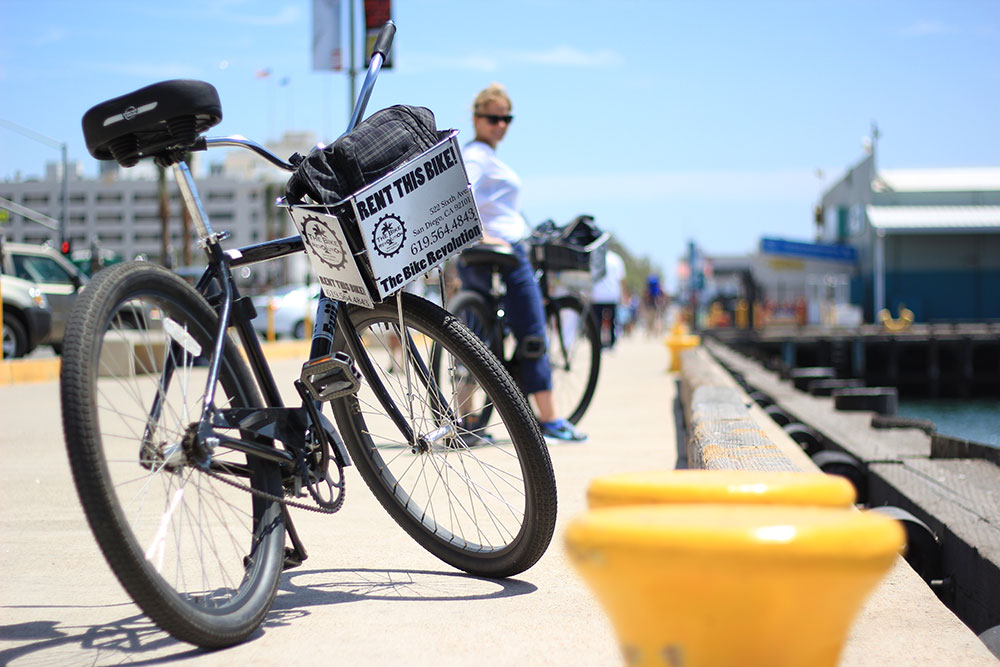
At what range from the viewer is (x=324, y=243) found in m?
2.71

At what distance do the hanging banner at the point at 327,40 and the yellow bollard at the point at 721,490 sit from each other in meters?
13.1

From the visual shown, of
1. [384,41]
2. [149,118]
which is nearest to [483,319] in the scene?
[384,41]

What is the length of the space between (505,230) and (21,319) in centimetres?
1002

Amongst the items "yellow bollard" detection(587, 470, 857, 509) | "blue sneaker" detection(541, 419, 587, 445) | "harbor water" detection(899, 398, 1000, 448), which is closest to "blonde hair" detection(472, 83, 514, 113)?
"blue sneaker" detection(541, 419, 587, 445)

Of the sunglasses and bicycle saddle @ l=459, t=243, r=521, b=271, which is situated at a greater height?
the sunglasses

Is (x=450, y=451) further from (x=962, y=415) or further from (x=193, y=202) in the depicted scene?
(x=962, y=415)

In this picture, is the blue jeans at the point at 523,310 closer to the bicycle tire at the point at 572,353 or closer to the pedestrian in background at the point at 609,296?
the bicycle tire at the point at 572,353

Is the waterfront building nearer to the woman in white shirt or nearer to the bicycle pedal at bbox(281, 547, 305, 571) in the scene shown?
the woman in white shirt

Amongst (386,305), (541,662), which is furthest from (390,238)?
(541,662)

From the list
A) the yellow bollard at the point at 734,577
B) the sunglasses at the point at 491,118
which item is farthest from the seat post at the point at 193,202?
the sunglasses at the point at 491,118

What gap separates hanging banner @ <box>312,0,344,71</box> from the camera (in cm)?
1384

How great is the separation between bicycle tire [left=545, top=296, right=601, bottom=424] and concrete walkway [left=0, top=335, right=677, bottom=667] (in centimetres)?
224

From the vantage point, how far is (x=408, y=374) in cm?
301

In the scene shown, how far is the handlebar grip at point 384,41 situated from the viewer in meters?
3.05
